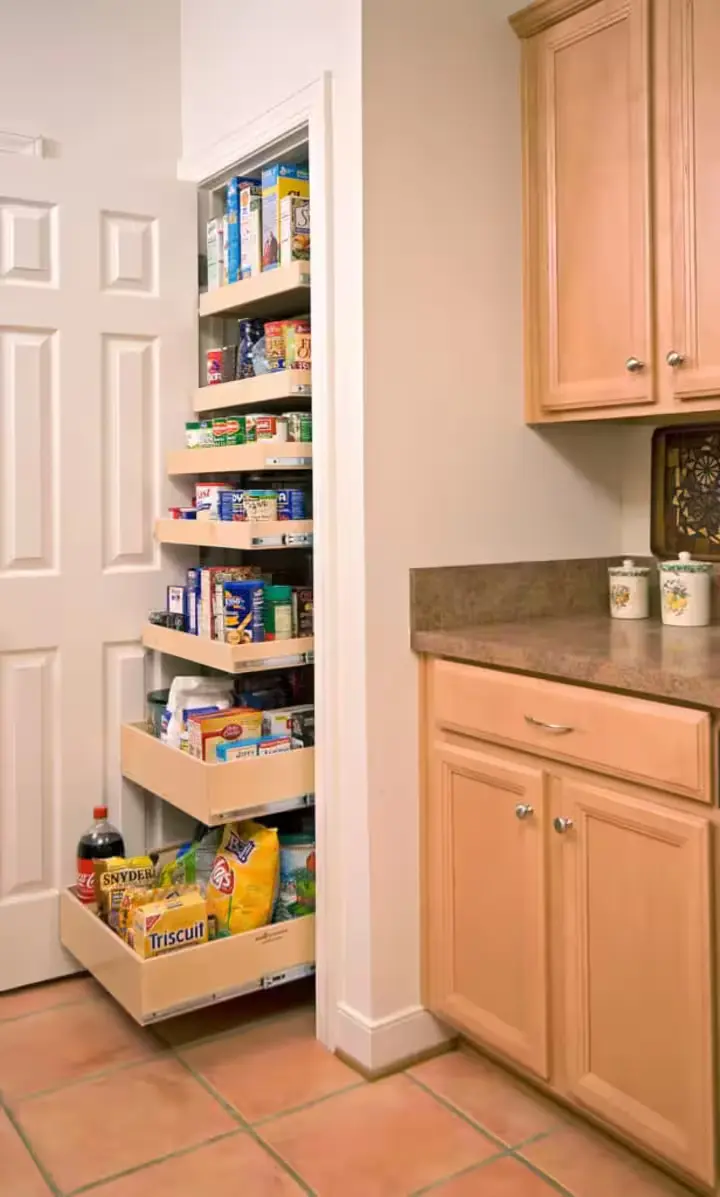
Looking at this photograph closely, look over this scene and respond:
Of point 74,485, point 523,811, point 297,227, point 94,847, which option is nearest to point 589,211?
point 297,227

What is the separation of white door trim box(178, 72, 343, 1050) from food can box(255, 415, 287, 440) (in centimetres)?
11

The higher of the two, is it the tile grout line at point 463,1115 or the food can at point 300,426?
the food can at point 300,426

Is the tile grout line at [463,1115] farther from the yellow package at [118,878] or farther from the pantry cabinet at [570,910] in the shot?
the yellow package at [118,878]

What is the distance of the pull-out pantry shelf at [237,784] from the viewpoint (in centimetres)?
228

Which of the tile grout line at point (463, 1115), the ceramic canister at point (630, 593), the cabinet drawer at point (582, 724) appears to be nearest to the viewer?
the cabinet drawer at point (582, 724)

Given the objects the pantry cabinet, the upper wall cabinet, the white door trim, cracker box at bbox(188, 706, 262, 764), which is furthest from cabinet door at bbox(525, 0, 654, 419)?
cracker box at bbox(188, 706, 262, 764)

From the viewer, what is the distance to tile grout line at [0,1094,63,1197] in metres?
1.83

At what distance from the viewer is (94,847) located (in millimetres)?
2596

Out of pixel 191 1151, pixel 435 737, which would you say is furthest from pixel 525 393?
pixel 191 1151

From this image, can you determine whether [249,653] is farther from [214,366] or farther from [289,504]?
[214,366]

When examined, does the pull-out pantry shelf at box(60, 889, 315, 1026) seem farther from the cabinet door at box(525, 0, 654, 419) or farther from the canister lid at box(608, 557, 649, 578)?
the cabinet door at box(525, 0, 654, 419)

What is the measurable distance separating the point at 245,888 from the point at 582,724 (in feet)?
2.82

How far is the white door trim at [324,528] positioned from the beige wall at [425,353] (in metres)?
0.12

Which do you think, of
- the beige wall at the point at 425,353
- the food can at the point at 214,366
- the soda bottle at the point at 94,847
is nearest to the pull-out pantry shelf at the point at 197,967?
the soda bottle at the point at 94,847
